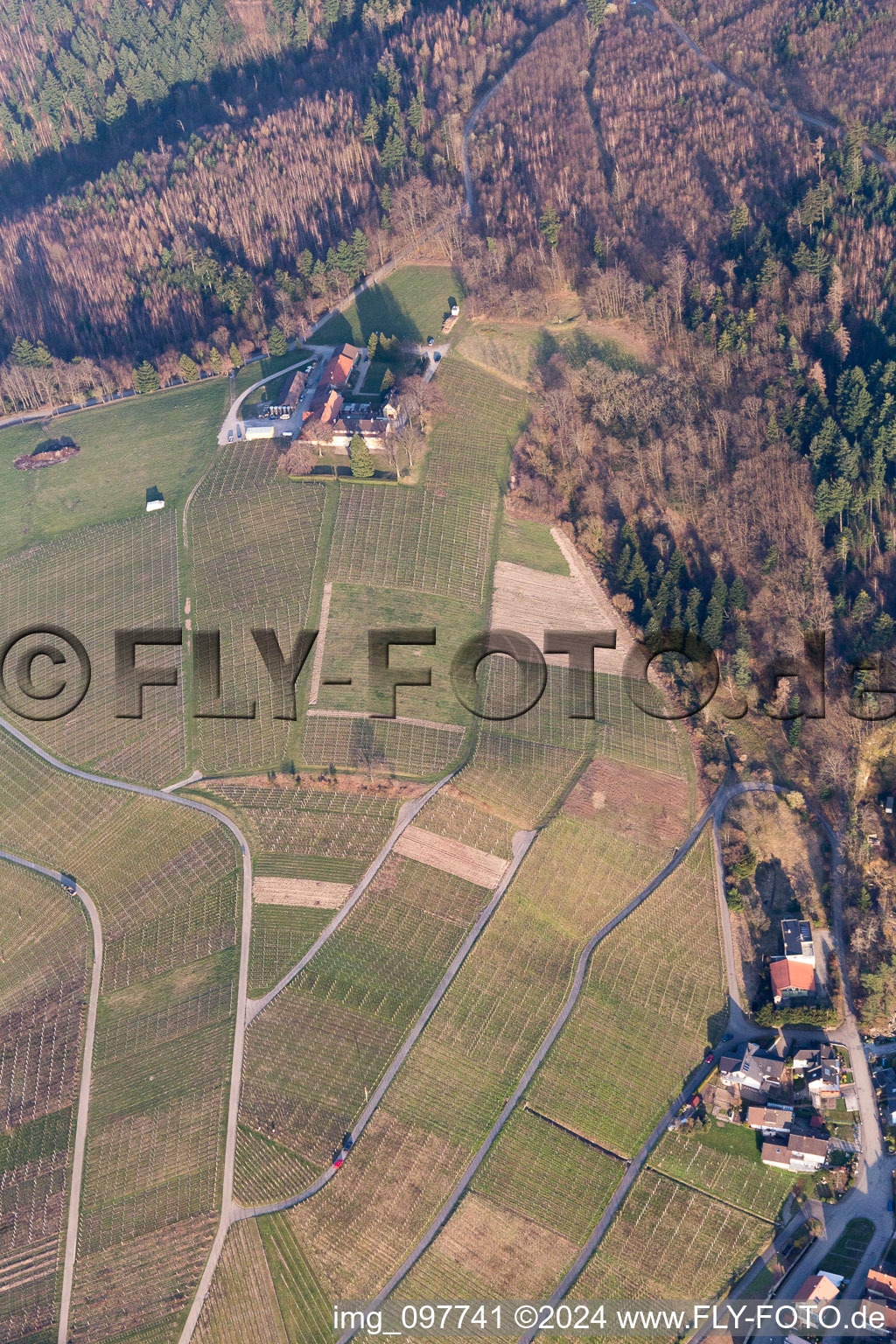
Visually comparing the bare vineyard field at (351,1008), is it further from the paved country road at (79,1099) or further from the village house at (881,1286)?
the village house at (881,1286)

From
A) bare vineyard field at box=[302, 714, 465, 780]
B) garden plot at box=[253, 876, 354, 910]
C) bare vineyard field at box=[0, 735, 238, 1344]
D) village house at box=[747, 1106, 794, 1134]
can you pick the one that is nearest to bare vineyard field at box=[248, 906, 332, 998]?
garden plot at box=[253, 876, 354, 910]

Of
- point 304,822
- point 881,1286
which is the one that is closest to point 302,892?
point 304,822

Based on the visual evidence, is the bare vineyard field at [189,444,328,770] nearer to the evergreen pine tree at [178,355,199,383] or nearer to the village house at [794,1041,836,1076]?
the evergreen pine tree at [178,355,199,383]

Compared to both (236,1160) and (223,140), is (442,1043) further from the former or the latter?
(223,140)

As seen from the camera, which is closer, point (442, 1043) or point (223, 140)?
point (442, 1043)

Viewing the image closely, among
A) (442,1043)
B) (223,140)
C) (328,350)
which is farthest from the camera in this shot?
(223,140)

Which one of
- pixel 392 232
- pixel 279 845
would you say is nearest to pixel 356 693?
pixel 279 845

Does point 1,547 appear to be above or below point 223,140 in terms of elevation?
below

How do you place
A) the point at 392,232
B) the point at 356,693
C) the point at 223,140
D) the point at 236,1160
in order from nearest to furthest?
the point at 236,1160
the point at 356,693
the point at 392,232
the point at 223,140

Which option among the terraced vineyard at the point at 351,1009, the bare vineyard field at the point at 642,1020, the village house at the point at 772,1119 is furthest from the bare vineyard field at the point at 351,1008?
the village house at the point at 772,1119
